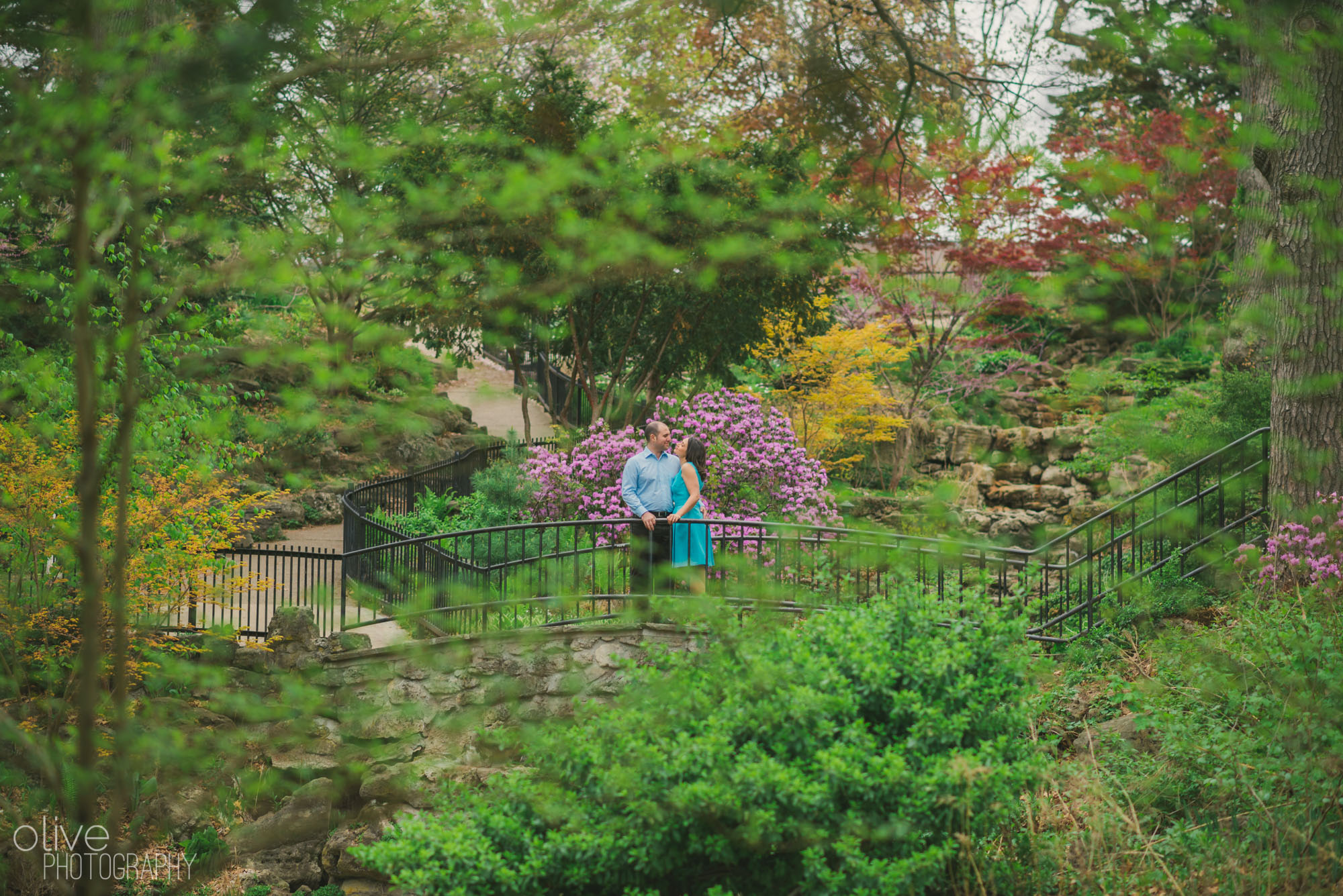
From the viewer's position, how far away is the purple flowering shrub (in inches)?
242

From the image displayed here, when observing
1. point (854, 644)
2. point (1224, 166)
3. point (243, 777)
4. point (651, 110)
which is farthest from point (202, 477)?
point (1224, 166)

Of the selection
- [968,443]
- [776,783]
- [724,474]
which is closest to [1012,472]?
[968,443]

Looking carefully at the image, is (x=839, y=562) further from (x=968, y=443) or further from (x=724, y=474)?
(x=968, y=443)

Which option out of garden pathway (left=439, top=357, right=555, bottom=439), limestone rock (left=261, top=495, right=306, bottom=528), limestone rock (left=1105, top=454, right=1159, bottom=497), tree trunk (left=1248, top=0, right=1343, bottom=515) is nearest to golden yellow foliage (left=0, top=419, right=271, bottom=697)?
limestone rock (left=261, top=495, right=306, bottom=528)

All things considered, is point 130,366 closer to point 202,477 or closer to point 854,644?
point 854,644

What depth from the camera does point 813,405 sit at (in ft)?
49.0

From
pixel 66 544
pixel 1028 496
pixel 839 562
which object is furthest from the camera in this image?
pixel 1028 496

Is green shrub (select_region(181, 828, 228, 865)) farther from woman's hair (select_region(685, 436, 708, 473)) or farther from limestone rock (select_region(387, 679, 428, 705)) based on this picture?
woman's hair (select_region(685, 436, 708, 473))

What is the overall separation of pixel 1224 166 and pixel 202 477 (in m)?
15.3

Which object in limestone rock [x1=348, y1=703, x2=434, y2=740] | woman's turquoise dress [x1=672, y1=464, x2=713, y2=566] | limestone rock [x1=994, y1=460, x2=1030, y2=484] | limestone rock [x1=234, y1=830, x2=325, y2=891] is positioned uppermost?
limestone rock [x1=994, y1=460, x2=1030, y2=484]

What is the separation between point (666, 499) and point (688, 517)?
0.78ft

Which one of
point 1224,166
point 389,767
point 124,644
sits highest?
point 1224,166

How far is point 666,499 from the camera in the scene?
774 cm

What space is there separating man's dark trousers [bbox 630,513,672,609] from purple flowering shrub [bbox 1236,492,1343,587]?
4.29 meters
